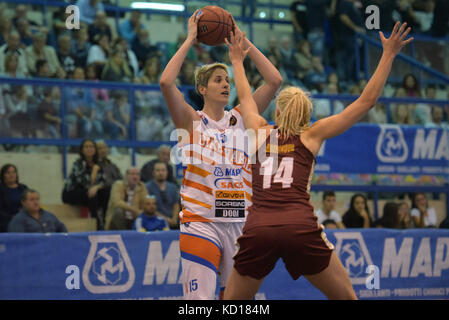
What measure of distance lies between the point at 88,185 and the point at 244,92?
543 cm

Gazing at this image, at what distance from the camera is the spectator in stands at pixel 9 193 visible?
28.6ft

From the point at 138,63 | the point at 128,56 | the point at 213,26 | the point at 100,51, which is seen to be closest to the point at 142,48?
the point at 138,63

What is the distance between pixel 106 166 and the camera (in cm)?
973

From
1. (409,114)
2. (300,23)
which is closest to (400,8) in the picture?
(300,23)

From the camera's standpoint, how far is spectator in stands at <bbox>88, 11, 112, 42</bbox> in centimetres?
1238

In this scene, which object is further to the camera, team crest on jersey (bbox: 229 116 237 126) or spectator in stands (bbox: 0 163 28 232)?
spectator in stands (bbox: 0 163 28 232)

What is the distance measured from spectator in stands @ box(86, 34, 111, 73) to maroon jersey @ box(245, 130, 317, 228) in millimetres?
8118

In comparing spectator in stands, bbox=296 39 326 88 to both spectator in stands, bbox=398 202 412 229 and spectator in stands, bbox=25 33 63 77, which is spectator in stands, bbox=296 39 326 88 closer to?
spectator in stands, bbox=398 202 412 229

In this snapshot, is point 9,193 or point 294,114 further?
point 9,193

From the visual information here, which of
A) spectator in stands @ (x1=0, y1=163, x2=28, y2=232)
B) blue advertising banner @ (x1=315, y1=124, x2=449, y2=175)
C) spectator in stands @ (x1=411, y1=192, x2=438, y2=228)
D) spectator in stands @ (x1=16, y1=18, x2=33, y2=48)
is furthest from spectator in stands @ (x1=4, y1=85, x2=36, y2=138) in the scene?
spectator in stands @ (x1=411, y1=192, x2=438, y2=228)

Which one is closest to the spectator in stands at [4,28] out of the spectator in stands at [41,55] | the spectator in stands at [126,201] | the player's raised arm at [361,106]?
the spectator in stands at [41,55]

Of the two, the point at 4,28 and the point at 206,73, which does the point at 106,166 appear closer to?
the point at 4,28

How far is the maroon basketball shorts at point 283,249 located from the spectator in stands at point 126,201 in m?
5.08

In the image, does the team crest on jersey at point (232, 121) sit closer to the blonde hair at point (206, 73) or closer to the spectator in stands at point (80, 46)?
the blonde hair at point (206, 73)
